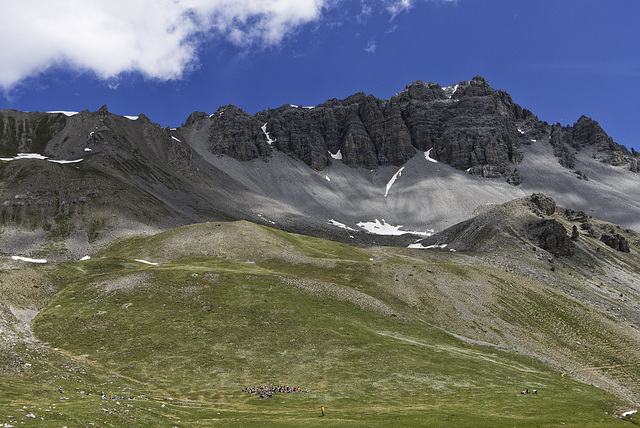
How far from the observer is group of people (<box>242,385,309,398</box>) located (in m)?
40.5

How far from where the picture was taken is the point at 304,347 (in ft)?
178

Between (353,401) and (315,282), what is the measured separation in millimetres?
41009

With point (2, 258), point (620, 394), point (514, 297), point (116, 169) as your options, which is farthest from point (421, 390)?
point (116, 169)

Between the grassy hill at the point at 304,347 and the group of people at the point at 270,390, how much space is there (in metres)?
0.87

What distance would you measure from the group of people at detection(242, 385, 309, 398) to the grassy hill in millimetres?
871

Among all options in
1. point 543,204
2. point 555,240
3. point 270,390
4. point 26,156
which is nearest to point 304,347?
point 270,390

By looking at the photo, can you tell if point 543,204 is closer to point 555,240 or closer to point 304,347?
point 555,240

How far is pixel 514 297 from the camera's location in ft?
285

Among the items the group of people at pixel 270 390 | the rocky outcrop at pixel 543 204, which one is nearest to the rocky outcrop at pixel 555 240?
Answer: the rocky outcrop at pixel 543 204

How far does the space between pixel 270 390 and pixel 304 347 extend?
13.3 meters

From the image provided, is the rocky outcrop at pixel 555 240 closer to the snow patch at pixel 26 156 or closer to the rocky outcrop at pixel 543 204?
the rocky outcrop at pixel 543 204

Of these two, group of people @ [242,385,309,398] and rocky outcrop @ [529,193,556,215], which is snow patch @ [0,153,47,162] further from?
rocky outcrop @ [529,193,556,215]

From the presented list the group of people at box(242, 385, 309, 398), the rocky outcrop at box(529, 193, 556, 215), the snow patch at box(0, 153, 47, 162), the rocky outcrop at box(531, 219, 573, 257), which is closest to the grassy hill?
the group of people at box(242, 385, 309, 398)

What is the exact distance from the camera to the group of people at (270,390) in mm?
40497
